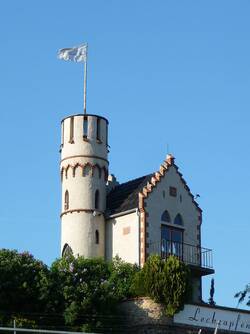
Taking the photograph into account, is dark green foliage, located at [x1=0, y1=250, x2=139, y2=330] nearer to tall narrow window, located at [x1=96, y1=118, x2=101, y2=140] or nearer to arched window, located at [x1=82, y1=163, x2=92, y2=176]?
arched window, located at [x1=82, y1=163, x2=92, y2=176]

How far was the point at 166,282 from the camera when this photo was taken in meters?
46.1

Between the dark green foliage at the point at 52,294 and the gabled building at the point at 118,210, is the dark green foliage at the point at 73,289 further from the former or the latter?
the gabled building at the point at 118,210

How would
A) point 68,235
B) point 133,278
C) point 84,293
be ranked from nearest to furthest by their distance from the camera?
1. point 84,293
2. point 133,278
3. point 68,235

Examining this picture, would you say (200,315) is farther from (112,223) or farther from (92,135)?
(92,135)

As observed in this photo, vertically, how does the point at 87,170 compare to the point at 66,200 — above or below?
above

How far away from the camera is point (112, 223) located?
53.0 metres

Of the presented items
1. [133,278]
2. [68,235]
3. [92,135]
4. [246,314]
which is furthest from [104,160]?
[246,314]

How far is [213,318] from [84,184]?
11.6m

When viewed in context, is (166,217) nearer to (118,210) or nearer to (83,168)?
(118,210)

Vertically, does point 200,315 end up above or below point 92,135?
below

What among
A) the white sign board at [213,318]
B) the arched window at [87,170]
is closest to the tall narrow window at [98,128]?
the arched window at [87,170]

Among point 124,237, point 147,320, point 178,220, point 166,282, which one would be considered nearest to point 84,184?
point 124,237

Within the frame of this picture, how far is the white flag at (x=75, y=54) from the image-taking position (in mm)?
55719

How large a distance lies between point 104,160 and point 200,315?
12.2 m
